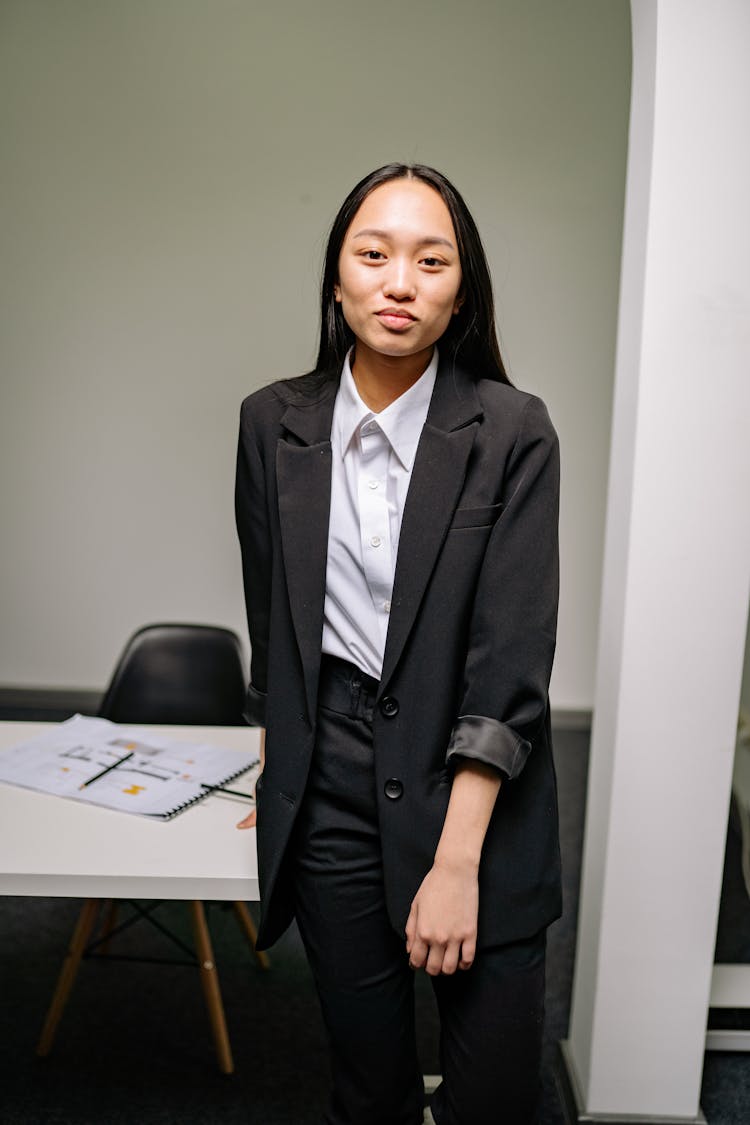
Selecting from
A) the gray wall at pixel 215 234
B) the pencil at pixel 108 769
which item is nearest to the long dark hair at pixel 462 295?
the pencil at pixel 108 769

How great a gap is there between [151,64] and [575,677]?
3.58m

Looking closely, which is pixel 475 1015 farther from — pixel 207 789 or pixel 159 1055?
pixel 159 1055

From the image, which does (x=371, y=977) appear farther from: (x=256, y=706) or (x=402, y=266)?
(x=402, y=266)

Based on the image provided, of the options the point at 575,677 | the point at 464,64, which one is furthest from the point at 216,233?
the point at 575,677

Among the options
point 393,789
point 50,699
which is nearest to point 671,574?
point 393,789

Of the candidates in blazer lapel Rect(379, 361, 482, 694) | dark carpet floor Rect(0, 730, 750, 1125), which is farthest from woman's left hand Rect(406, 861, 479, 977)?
dark carpet floor Rect(0, 730, 750, 1125)

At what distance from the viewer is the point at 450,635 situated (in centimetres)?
139

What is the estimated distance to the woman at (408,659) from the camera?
1.37m

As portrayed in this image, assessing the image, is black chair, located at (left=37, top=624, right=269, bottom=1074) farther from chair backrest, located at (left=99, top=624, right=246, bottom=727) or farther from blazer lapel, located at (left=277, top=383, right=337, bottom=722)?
blazer lapel, located at (left=277, top=383, right=337, bottom=722)

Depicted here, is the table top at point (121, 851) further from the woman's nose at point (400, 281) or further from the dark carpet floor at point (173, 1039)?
the woman's nose at point (400, 281)

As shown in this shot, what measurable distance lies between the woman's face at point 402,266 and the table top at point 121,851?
3.02 feet

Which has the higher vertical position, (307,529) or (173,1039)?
(307,529)

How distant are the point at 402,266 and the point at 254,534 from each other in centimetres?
47

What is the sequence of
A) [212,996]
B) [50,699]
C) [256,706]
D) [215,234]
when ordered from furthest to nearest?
[50,699] → [215,234] → [212,996] → [256,706]
